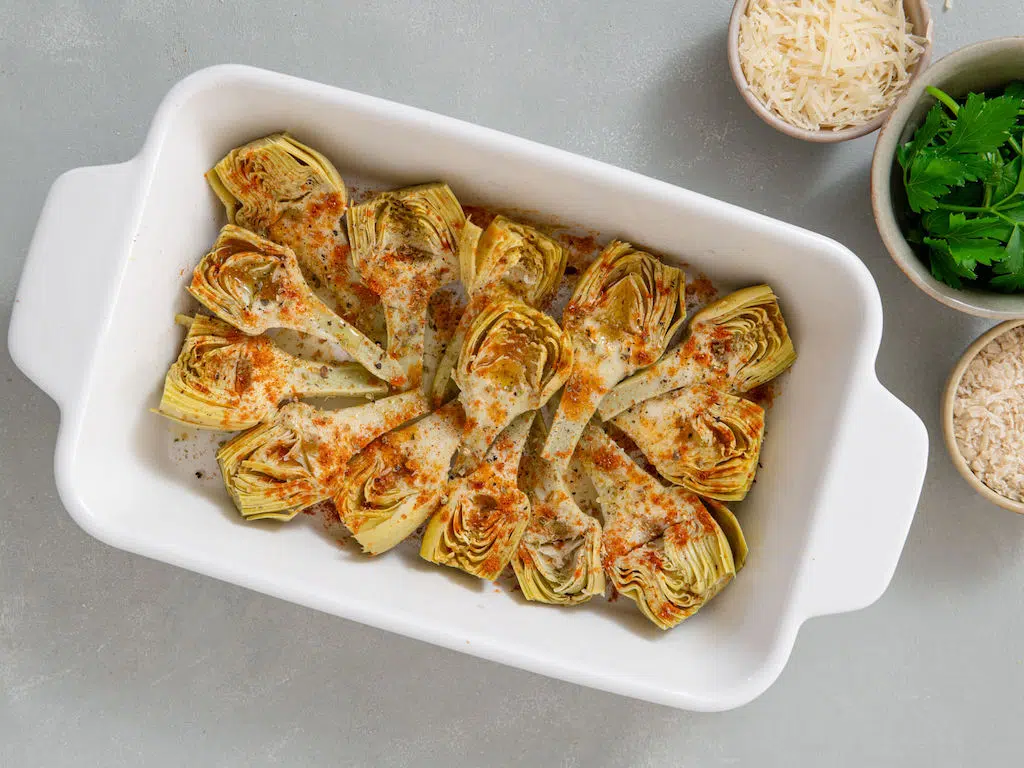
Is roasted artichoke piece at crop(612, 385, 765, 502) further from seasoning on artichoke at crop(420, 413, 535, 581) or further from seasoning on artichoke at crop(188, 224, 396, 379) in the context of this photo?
seasoning on artichoke at crop(188, 224, 396, 379)

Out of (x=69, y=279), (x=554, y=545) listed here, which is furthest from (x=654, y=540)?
(x=69, y=279)

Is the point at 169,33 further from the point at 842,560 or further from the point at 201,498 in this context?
the point at 842,560

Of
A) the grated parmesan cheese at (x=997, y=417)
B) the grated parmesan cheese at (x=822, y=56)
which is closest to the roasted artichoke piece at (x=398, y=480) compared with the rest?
the grated parmesan cheese at (x=822, y=56)

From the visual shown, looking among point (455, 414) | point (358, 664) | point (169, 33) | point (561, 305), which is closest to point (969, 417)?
point (561, 305)

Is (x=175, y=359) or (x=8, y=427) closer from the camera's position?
(x=175, y=359)

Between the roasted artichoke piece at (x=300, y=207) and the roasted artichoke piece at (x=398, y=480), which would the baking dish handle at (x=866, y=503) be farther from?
the roasted artichoke piece at (x=300, y=207)

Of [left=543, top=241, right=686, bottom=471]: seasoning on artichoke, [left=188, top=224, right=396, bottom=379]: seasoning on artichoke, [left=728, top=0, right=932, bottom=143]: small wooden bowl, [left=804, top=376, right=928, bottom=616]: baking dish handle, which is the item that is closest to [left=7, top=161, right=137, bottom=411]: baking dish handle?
[left=188, top=224, right=396, bottom=379]: seasoning on artichoke

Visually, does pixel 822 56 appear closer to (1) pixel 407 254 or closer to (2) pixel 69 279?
(1) pixel 407 254
